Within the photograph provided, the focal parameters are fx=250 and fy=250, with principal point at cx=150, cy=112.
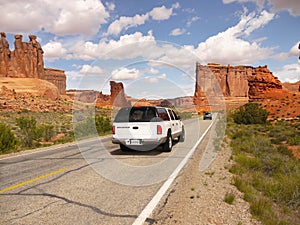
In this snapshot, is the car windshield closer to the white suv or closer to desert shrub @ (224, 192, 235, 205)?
the white suv

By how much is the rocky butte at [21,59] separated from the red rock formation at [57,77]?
46.2m

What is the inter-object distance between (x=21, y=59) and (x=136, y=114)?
133m

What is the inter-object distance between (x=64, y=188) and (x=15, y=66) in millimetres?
134512

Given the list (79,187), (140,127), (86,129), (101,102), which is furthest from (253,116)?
(101,102)

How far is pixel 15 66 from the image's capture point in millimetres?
121812

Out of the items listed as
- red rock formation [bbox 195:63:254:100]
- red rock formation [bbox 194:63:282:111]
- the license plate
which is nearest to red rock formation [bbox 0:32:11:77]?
red rock formation [bbox 194:63:282:111]

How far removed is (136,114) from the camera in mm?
10531

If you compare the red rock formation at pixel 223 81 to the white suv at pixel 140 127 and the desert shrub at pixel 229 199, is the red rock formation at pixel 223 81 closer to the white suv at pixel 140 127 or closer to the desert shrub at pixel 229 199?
the white suv at pixel 140 127

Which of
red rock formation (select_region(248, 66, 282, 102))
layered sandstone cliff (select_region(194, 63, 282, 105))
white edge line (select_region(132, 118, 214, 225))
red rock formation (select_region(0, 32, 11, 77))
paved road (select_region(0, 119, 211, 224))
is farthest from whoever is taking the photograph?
layered sandstone cliff (select_region(194, 63, 282, 105))

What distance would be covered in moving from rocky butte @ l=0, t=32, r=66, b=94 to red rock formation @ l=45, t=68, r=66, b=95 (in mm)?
46244

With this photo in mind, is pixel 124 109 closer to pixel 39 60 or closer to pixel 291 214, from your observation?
pixel 291 214

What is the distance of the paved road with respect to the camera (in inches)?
167

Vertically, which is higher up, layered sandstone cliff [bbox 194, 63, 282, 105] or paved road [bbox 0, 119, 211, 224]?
layered sandstone cliff [bbox 194, 63, 282, 105]

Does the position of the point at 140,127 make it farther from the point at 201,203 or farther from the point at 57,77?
the point at 57,77
